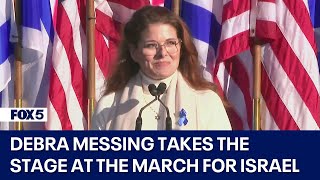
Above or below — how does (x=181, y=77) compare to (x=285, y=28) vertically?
below

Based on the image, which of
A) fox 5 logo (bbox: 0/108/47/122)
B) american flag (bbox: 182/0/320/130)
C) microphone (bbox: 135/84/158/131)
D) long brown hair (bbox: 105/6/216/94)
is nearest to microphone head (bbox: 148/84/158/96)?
microphone (bbox: 135/84/158/131)

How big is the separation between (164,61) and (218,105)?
0.23 m

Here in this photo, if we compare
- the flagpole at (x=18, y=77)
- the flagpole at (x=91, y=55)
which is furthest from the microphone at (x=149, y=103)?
the flagpole at (x=18, y=77)

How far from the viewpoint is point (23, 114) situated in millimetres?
4242

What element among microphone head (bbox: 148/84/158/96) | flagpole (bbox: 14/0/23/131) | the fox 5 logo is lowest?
the fox 5 logo

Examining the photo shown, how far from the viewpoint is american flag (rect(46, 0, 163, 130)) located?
15.2 ft

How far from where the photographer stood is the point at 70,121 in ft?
15.3

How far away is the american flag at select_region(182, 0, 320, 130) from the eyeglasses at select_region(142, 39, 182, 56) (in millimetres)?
2017

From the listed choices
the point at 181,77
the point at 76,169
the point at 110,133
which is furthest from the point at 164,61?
the point at 76,169

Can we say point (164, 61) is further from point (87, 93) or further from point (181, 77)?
point (87, 93)

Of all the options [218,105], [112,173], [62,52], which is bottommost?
[112,173]

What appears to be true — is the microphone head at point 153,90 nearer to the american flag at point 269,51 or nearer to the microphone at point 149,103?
the microphone at point 149,103

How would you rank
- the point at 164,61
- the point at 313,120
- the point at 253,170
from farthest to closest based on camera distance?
the point at 313,120 → the point at 164,61 → the point at 253,170

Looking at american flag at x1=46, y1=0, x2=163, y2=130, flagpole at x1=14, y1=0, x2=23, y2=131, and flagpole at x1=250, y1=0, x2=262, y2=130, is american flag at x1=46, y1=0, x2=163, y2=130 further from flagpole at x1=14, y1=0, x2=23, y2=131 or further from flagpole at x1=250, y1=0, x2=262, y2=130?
flagpole at x1=250, y1=0, x2=262, y2=130
